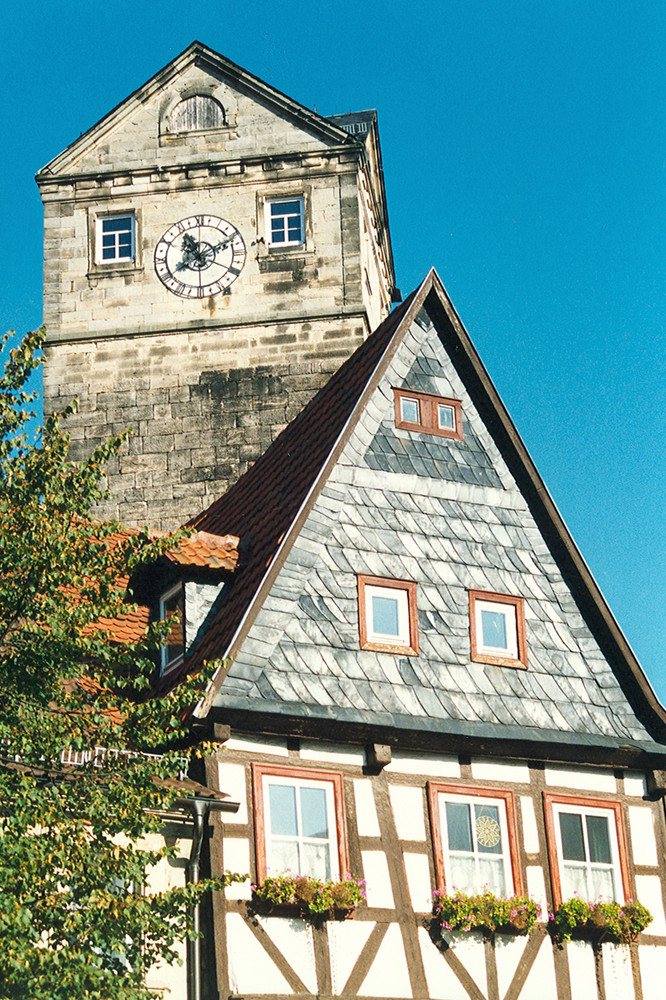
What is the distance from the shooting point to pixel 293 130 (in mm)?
32125

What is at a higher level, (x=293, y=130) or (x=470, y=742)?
(x=293, y=130)

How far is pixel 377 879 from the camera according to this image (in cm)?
1902

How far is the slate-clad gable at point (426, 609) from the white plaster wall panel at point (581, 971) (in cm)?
214

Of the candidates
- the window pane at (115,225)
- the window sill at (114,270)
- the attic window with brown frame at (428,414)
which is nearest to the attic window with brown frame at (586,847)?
the attic window with brown frame at (428,414)

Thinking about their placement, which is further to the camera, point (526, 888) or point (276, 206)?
point (276, 206)

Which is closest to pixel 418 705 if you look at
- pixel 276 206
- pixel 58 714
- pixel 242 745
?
pixel 242 745

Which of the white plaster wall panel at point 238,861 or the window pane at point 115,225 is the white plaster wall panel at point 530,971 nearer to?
the white plaster wall panel at point 238,861

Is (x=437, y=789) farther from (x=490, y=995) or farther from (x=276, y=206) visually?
(x=276, y=206)

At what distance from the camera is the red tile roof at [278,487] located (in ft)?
66.6

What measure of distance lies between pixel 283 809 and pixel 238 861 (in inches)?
31.8

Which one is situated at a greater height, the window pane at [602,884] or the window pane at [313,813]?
the window pane at [313,813]

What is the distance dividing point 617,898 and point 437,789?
7.11ft

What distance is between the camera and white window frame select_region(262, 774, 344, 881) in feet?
61.4

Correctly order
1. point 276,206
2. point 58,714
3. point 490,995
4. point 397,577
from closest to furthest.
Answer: point 58,714
point 490,995
point 397,577
point 276,206
